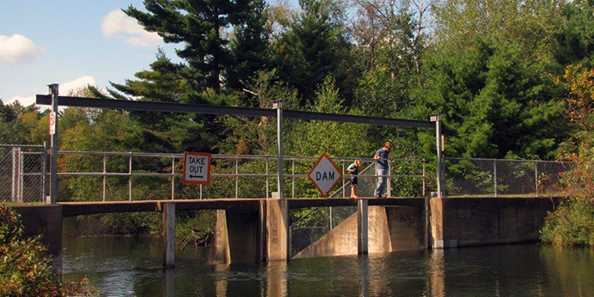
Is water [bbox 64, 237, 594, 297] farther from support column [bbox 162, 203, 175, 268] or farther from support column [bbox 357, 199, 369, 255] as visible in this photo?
support column [bbox 357, 199, 369, 255]

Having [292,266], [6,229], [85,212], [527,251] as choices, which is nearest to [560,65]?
[527,251]

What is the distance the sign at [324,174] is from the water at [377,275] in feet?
7.77

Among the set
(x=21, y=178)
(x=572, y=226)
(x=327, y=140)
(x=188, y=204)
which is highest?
(x=327, y=140)

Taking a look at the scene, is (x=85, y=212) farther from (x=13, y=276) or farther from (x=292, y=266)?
(x=13, y=276)

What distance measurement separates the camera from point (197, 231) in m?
39.1

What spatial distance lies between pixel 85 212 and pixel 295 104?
84.2 feet

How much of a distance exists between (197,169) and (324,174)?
450 centimetres

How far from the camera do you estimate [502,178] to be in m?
33.1

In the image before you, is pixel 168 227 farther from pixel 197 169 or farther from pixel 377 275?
pixel 377 275

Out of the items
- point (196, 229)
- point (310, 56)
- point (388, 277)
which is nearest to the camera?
point (388, 277)

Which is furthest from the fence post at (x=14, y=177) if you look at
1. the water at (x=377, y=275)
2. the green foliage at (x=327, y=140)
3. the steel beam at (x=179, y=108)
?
the green foliage at (x=327, y=140)

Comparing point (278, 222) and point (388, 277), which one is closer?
point (388, 277)

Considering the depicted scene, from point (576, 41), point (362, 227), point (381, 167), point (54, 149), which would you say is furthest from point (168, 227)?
point (576, 41)

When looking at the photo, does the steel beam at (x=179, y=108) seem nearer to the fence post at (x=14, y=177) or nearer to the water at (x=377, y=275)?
the fence post at (x=14, y=177)
